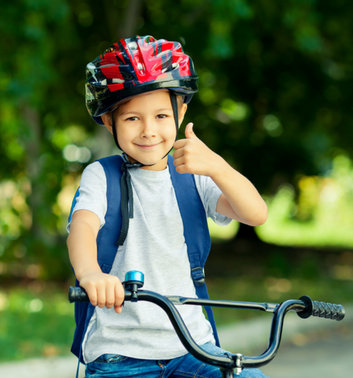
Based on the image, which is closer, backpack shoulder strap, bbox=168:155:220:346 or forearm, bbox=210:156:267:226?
forearm, bbox=210:156:267:226

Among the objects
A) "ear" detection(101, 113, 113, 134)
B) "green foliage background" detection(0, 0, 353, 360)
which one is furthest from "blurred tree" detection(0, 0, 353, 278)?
"ear" detection(101, 113, 113, 134)

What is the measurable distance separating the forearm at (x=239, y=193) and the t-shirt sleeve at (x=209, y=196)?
10 centimetres

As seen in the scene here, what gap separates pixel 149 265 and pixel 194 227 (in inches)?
9.3

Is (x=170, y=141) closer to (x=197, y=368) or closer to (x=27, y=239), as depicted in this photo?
(x=197, y=368)

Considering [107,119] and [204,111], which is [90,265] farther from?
[204,111]

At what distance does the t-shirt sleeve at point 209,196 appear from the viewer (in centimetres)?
208

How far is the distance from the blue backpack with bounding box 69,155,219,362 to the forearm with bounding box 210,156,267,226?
0.17 meters

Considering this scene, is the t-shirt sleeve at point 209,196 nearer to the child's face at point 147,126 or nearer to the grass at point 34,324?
the child's face at point 147,126

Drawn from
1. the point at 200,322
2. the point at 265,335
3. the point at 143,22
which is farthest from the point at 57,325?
the point at 143,22

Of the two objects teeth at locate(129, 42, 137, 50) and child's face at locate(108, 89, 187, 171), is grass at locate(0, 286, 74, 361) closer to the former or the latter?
child's face at locate(108, 89, 187, 171)

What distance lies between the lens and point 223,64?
9656 mm

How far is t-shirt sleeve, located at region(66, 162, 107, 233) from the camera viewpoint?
189 cm

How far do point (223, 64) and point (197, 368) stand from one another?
8.42 meters

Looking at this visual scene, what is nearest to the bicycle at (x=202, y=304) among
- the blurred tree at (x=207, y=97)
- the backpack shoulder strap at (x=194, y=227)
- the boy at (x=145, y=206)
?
the boy at (x=145, y=206)
